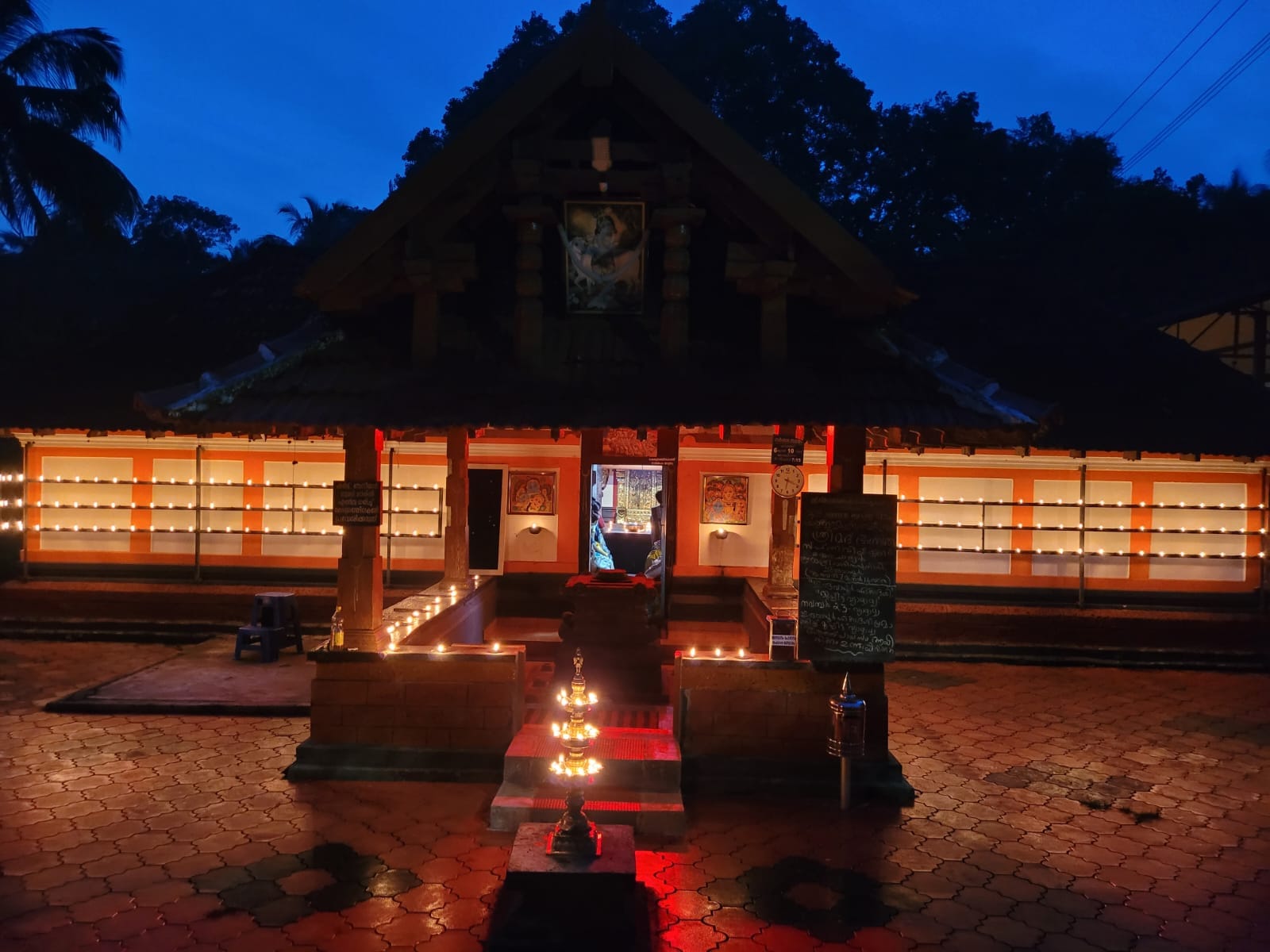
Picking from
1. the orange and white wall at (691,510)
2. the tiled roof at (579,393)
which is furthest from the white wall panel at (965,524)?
the tiled roof at (579,393)

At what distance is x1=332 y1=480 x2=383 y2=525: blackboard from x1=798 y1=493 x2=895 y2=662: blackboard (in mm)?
4066

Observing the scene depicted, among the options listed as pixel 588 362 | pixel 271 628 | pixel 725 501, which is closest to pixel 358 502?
pixel 588 362

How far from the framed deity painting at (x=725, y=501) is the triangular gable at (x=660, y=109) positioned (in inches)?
283

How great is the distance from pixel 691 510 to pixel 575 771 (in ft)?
28.8

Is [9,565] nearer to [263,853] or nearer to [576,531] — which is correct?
[576,531]

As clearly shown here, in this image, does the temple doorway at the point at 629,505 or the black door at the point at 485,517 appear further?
the black door at the point at 485,517

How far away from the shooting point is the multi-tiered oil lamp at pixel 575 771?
5.46 metres

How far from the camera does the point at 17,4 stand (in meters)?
18.9

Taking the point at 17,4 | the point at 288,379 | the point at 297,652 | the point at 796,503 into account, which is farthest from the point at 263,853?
the point at 17,4

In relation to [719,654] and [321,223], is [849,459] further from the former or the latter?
Answer: [321,223]

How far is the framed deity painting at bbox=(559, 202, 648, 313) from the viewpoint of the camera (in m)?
8.49

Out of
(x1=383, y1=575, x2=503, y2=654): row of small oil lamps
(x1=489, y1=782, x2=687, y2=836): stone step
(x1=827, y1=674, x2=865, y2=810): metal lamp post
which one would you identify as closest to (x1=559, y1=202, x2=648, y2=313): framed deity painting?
(x1=383, y1=575, x2=503, y2=654): row of small oil lamps

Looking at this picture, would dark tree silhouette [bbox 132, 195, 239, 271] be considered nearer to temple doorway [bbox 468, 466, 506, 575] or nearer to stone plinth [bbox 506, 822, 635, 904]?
temple doorway [bbox 468, 466, 506, 575]

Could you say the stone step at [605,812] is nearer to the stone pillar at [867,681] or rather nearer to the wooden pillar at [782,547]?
the stone pillar at [867,681]
